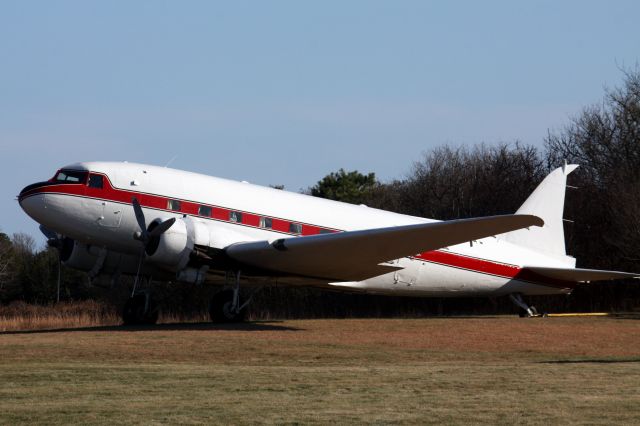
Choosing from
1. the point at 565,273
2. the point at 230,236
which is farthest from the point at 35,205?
the point at 565,273

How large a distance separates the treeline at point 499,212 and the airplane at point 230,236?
565cm

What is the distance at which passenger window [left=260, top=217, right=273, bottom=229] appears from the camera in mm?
25891

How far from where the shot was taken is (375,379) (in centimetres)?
1427

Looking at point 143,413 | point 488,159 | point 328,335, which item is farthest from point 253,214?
point 488,159

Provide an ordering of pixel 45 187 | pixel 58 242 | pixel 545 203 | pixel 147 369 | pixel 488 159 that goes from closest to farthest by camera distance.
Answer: pixel 147 369 → pixel 45 187 → pixel 58 242 → pixel 545 203 → pixel 488 159

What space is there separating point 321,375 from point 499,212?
108ft

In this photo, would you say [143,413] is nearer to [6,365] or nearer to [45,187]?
[6,365]

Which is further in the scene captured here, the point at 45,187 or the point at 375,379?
the point at 45,187

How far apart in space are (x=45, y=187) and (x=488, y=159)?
3990 centimetres

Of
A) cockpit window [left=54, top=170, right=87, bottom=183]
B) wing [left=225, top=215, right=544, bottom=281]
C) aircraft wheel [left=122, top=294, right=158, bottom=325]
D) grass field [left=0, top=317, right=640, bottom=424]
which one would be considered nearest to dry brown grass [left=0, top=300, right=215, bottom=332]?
aircraft wheel [left=122, top=294, right=158, bottom=325]

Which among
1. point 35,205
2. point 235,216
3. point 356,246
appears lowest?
point 356,246

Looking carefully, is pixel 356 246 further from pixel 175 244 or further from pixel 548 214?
pixel 548 214

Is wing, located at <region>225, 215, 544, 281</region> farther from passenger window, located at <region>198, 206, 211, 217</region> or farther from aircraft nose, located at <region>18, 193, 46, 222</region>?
aircraft nose, located at <region>18, 193, 46, 222</region>

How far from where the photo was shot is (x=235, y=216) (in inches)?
1006
